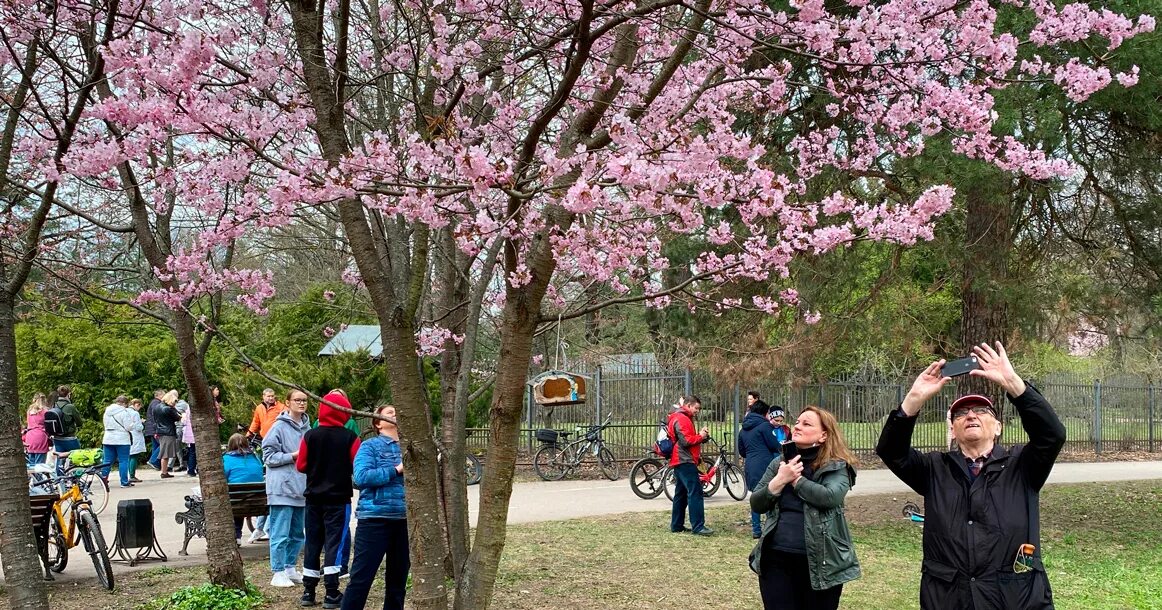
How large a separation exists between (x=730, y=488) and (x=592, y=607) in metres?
8.83

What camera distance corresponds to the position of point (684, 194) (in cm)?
456

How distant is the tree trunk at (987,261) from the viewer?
11.7 metres

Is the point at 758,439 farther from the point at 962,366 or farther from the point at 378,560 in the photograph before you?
the point at 962,366

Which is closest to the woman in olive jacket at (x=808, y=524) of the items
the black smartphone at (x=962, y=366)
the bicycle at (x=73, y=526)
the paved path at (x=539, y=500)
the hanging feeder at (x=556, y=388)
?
the black smartphone at (x=962, y=366)

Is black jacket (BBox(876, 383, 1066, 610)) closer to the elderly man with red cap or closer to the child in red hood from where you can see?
the elderly man with red cap

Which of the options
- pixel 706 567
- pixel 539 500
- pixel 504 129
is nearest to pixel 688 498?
pixel 706 567

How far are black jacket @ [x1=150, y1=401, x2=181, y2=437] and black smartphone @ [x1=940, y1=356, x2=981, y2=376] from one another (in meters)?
17.7

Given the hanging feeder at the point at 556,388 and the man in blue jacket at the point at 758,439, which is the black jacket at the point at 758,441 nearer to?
the man in blue jacket at the point at 758,439

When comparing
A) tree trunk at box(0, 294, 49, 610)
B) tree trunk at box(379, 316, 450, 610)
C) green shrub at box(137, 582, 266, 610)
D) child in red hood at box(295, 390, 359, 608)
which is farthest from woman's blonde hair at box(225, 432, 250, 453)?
tree trunk at box(379, 316, 450, 610)

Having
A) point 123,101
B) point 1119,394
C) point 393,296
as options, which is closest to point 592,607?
point 393,296

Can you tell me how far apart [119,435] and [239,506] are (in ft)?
27.9

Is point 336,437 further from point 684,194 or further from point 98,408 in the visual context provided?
point 98,408

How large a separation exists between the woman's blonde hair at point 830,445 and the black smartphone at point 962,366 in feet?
4.05

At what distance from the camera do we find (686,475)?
462 inches
